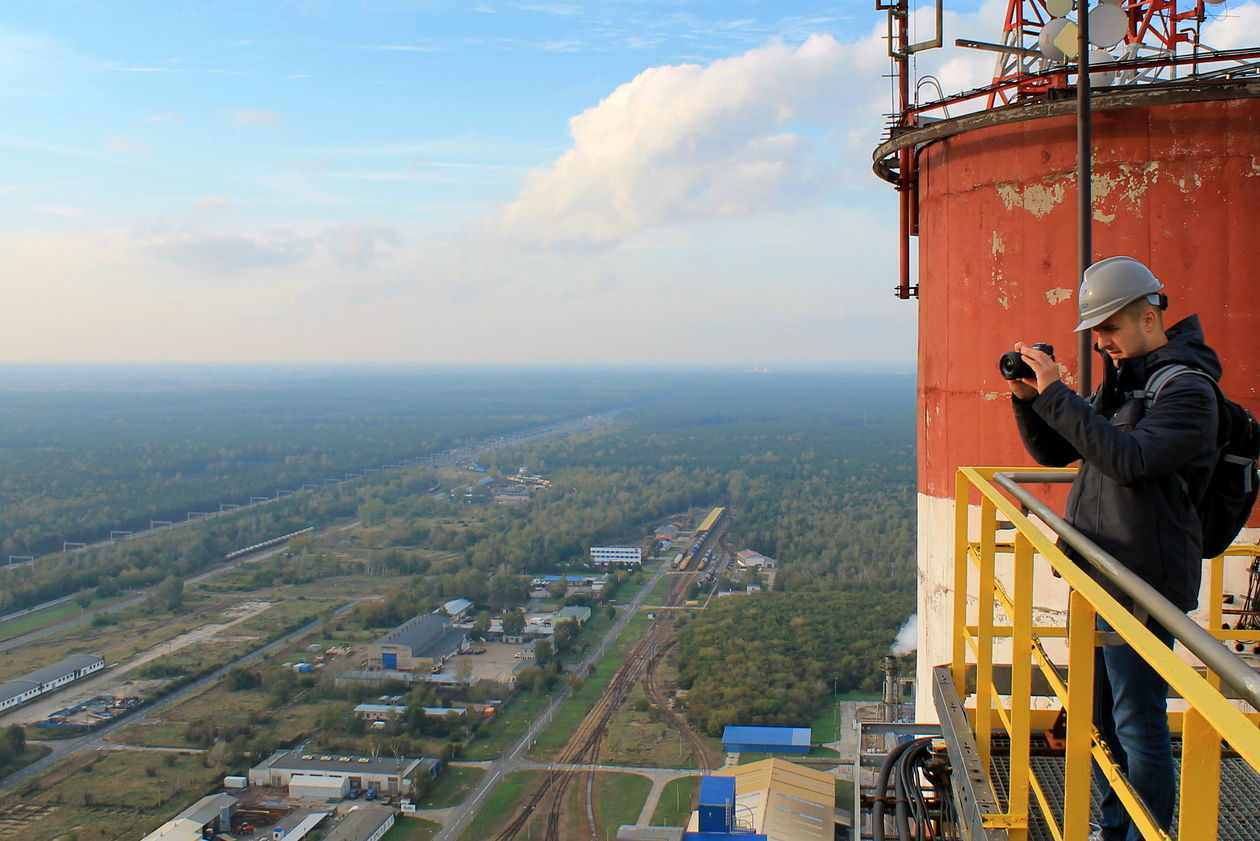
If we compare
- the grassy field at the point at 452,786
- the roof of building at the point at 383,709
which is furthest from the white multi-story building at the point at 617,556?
the grassy field at the point at 452,786

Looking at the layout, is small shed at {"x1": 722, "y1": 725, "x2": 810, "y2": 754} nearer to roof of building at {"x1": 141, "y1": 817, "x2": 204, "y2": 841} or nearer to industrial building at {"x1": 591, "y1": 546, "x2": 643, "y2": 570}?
roof of building at {"x1": 141, "y1": 817, "x2": 204, "y2": 841}

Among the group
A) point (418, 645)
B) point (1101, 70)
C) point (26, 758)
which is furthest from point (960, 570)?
point (418, 645)

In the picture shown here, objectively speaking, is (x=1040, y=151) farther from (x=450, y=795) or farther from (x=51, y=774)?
(x=51, y=774)

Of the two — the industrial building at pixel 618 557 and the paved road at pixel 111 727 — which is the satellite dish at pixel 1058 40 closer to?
the paved road at pixel 111 727

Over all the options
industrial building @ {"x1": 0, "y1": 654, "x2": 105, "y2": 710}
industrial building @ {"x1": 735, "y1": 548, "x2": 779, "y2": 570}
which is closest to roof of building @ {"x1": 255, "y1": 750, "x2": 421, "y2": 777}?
industrial building @ {"x1": 0, "y1": 654, "x2": 105, "y2": 710}

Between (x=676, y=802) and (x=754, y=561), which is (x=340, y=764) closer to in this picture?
(x=676, y=802)
